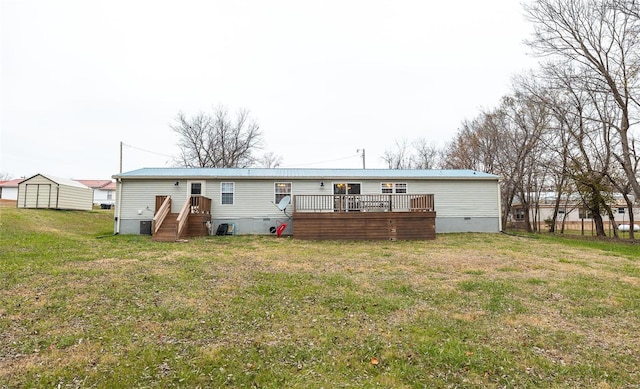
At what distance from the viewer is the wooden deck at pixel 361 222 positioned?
13594mm

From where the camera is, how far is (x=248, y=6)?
46.6 feet

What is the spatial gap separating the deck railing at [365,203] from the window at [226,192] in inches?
125

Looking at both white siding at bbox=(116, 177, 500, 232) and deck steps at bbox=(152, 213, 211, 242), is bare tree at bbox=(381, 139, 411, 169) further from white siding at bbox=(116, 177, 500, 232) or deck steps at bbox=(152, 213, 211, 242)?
deck steps at bbox=(152, 213, 211, 242)

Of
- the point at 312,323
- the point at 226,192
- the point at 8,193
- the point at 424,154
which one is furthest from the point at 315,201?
the point at 8,193

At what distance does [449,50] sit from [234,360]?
18.4 meters

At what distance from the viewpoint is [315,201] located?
14.9m

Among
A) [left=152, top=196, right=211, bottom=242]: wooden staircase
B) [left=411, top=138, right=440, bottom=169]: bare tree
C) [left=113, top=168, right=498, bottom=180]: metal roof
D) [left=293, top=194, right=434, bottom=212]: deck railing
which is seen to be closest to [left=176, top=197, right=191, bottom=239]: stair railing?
[left=152, top=196, right=211, bottom=242]: wooden staircase

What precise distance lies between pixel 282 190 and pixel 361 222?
13.9 ft

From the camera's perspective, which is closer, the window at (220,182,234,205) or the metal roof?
the metal roof

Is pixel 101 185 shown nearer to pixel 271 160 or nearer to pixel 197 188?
pixel 271 160

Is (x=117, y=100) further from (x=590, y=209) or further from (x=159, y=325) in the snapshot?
(x=590, y=209)

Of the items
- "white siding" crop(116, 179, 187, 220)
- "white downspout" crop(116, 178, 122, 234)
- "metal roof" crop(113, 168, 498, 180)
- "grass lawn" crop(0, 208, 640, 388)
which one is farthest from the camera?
"metal roof" crop(113, 168, 498, 180)

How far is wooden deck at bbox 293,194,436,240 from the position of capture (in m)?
13.6

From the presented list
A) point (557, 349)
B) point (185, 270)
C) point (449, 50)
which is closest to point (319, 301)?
point (557, 349)
